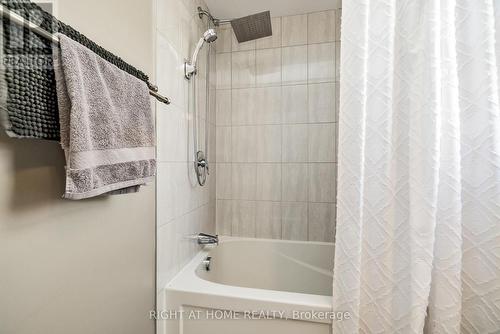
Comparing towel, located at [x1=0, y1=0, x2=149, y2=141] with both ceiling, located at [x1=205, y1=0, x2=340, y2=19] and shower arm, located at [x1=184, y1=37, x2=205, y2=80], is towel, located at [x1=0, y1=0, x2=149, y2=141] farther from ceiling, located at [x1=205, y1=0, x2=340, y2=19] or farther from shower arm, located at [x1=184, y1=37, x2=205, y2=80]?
ceiling, located at [x1=205, y1=0, x2=340, y2=19]

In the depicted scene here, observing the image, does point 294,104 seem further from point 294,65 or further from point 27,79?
point 27,79

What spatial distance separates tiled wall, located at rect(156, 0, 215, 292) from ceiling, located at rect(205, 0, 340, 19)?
16cm

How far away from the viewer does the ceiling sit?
167cm

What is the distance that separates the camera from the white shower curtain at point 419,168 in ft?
2.68

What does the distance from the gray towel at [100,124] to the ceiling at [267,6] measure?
131 centimetres

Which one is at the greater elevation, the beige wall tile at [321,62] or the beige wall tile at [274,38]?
the beige wall tile at [274,38]

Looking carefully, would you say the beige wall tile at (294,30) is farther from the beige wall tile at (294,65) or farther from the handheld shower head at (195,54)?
the handheld shower head at (195,54)

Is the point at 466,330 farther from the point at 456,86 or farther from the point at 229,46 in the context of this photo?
the point at 229,46

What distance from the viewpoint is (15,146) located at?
19.4 inches

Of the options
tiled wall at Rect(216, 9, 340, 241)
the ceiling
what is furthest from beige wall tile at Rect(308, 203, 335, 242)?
the ceiling

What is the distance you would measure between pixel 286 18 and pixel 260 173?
1.25 meters

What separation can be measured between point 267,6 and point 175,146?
1301 mm

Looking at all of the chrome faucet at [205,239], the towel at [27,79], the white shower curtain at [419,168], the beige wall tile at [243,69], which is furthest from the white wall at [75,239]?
the beige wall tile at [243,69]

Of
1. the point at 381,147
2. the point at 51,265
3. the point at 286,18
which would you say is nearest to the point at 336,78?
the point at 286,18
